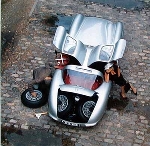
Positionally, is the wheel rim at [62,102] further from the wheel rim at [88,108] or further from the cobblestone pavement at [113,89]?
the cobblestone pavement at [113,89]

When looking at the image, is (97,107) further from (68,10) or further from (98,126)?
(68,10)

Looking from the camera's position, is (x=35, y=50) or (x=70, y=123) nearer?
(x=70, y=123)

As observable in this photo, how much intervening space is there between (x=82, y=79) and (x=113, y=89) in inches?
58.5

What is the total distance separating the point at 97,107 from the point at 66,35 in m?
2.35

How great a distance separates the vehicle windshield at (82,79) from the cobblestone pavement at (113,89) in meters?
0.95

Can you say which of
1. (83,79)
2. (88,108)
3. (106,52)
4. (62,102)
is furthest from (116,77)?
(62,102)

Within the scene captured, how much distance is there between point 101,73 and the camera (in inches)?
394

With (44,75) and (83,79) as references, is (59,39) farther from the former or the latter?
(83,79)

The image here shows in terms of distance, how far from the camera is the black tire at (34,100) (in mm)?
10109

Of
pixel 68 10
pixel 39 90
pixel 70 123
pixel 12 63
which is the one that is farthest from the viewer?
pixel 68 10

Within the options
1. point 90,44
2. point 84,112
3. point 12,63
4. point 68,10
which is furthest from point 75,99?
point 68,10

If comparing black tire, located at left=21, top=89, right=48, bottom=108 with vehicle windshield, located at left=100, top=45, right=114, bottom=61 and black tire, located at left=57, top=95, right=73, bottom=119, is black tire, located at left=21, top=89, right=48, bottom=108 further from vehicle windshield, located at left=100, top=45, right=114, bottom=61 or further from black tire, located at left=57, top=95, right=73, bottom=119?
vehicle windshield, located at left=100, top=45, right=114, bottom=61

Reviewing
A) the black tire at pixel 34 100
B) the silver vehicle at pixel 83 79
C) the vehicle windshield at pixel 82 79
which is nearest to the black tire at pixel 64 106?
the silver vehicle at pixel 83 79

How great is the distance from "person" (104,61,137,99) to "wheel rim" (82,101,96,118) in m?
0.83
